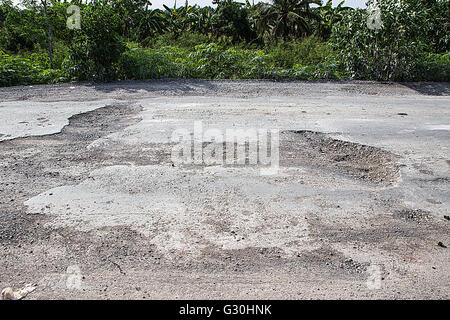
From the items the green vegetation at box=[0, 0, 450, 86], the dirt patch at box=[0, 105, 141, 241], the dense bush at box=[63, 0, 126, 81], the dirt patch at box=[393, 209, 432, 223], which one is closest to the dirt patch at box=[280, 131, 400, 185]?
the dirt patch at box=[393, 209, 432, 223]

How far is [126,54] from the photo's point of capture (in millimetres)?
11773

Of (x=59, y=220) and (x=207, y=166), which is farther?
(x=207, y=166)

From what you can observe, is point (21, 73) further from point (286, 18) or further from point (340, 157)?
point (286, 18)

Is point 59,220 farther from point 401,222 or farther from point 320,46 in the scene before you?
point 320,46

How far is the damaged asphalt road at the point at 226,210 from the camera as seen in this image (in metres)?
2.85

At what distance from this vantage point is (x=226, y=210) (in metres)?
3.88

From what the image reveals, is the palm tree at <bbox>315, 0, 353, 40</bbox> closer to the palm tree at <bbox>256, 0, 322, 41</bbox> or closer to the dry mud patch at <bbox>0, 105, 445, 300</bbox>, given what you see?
the palm tree at <bbox>256, 0, 322, 41</bbox>

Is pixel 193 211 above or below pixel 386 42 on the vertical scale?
below

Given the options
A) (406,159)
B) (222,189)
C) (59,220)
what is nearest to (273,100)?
(406,159)

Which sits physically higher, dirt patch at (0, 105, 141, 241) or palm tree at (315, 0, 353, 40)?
palm tree at (315, 0, 353, 40)

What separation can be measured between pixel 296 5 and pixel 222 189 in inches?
1067

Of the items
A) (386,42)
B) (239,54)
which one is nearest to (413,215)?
(386,42)

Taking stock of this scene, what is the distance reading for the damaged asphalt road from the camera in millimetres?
2850

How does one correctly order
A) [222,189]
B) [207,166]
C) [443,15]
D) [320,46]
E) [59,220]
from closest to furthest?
[59,220] < [222,189] < [207,166] < [443,15] < [320,46]
